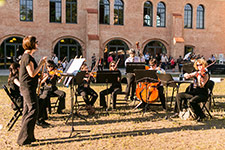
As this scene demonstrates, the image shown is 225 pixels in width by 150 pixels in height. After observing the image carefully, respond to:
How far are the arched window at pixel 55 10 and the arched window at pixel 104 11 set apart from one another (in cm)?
410

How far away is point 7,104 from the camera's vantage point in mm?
7660

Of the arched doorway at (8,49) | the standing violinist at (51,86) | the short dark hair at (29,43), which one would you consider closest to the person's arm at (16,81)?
the standing violinist at (51,86)

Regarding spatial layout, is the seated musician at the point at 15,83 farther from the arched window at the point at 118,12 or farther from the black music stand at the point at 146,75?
the arched window at the point at 118,12

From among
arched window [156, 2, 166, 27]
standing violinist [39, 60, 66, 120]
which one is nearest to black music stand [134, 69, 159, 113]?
standing violinist [39, 60, 66, 120]

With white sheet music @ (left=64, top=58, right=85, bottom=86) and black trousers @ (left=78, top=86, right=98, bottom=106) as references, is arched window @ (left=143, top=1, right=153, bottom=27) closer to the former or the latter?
black trousers @ (left=78, top=86, right=98, bottom=106)

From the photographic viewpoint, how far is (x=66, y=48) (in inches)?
922

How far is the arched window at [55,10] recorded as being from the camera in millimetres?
22625

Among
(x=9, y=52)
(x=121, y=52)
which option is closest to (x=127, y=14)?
(x=121, y=52)

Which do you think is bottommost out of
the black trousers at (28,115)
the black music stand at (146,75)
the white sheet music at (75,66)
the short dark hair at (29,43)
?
the black trousers at (28,115)

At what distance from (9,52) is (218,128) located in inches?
832

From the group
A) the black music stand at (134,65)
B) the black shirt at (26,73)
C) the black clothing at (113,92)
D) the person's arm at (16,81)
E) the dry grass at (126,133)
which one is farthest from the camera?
the black music stand at (134,65)

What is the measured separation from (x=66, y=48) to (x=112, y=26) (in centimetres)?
525

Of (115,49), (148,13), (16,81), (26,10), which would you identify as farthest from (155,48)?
(16,81)

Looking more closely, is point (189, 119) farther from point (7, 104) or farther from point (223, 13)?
point (223, 13)
